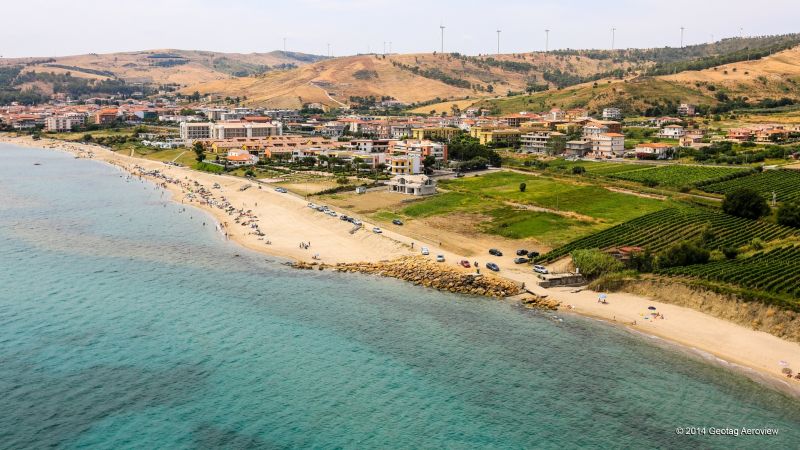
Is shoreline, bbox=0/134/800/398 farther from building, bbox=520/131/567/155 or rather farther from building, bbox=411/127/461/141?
building, bbox=520/131/567/155

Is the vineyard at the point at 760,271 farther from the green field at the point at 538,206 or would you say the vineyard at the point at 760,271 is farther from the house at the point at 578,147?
the house at the point at 578,147

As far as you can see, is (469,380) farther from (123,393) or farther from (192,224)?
(192,224)

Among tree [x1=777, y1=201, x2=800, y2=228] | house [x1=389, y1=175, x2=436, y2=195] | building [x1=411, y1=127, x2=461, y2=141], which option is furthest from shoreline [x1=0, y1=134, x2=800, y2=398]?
building [x1=411, y1=127, x2=461, y2=141]

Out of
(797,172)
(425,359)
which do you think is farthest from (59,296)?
(797,172)

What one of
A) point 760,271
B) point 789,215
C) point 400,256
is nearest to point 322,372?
point 400,256

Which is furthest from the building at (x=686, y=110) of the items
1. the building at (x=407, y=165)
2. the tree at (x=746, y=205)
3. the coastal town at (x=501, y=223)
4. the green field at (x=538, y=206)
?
the tree at (x=746, y=205)

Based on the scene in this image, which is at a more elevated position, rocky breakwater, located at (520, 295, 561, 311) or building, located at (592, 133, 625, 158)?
building, located at (592, 133, 625, 158)
